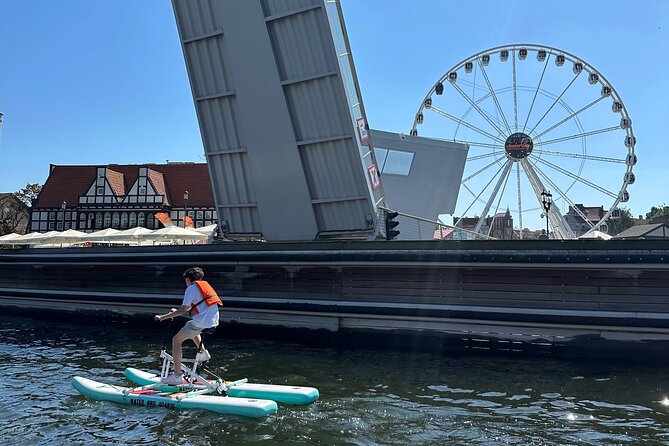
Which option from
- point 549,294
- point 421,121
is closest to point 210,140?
point 549,294

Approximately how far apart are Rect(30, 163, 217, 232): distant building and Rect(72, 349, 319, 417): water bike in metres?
46.2

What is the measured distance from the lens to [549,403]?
24.7ft

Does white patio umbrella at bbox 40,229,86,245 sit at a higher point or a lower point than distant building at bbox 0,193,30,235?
lower

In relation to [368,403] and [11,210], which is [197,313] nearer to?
[368,403]

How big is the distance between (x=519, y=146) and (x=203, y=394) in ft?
79.8

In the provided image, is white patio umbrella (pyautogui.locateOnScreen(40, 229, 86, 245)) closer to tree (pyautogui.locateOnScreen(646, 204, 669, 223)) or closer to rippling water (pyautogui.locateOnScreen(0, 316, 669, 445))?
rippling water (pyautogui.locateOnScreen(0, 316, 669, 445))

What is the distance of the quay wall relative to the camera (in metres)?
10.3

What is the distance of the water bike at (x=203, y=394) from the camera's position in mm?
7020

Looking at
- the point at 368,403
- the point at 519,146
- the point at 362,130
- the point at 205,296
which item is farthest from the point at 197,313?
the point at 519,146

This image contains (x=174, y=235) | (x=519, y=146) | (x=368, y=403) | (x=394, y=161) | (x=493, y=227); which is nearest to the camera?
(x=368, y=403)

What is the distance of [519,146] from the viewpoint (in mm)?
28562

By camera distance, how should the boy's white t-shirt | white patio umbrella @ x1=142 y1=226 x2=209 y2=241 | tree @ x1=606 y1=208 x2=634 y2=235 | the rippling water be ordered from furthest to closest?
tree @ x1=606 y1=208 x2=634 y2=235
white patio umbrella @ x1=142 y1=226 x2=209 y2=241
the boy's white t-shirt
the rippling water

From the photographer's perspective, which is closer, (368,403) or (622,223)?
(368,403)

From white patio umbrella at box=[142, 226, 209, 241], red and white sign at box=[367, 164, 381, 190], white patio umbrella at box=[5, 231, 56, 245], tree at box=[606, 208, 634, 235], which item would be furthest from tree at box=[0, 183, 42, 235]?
tree at box=[606, 208, 634, 235]
